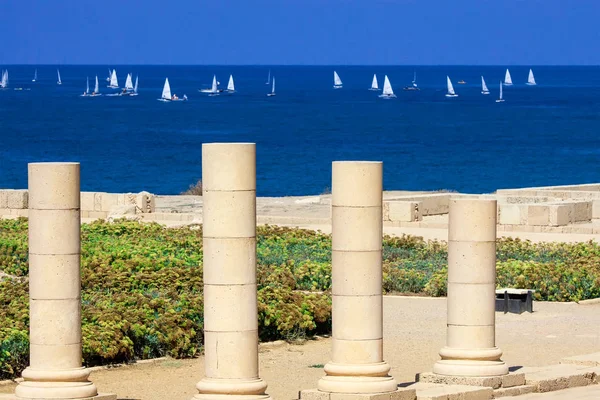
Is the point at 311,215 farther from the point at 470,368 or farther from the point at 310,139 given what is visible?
the point at 310,139

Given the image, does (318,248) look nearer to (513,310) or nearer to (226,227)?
(513,310)

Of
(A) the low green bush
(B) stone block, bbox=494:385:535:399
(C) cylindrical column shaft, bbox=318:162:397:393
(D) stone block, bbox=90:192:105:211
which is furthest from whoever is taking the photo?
(D) stone block, bbox=90:192:105:211

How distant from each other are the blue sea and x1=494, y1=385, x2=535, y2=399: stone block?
181 feet

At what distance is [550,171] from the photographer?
80.9 m

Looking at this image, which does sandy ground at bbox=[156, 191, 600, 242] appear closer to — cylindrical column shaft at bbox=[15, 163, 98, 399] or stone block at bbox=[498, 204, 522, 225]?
stone block at bbox=[498, 204, 522, 225]

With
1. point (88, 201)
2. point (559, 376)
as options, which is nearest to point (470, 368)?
point (559, 376)

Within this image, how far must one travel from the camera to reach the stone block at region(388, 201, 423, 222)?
31.9m

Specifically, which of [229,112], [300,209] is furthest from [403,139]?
[300,209]

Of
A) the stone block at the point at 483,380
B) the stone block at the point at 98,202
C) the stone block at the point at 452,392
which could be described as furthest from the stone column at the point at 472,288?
the stone block at the point at 98,202

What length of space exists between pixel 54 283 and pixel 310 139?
8942 centimetres

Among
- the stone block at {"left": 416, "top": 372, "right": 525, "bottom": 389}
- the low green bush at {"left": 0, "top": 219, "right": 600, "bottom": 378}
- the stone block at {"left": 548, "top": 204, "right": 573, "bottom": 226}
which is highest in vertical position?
the stone block at {"left": 548, "top": 204, "right": 573, "bottom": 226}

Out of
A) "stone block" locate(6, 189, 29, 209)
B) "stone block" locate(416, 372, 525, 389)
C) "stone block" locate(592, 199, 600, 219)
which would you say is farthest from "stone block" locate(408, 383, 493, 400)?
"stone block" locate(6, 189, 29, 209)

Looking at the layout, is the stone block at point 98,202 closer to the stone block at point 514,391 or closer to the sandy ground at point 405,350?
the sandy ground at point 405,350

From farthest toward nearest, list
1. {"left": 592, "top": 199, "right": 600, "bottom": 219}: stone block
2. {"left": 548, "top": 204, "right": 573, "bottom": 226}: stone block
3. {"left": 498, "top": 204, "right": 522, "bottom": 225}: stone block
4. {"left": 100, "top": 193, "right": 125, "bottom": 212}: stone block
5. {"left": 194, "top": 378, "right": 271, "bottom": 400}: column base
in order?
{"left": 100, "top": 193, "right": 125, "bottom": 212}: stone block
{"left": 592, "top": 199, "right": 600, "bottom": 219}: stone block
{"left": 498, "top": 204, "right": 522, "bottom": 225}: stone block
{"left": 548, "top": 204, "right": 573, "bottom": 226}: stone block
{"left": 194, "top": 378, "right": 271, "bottom": 400}: column base
